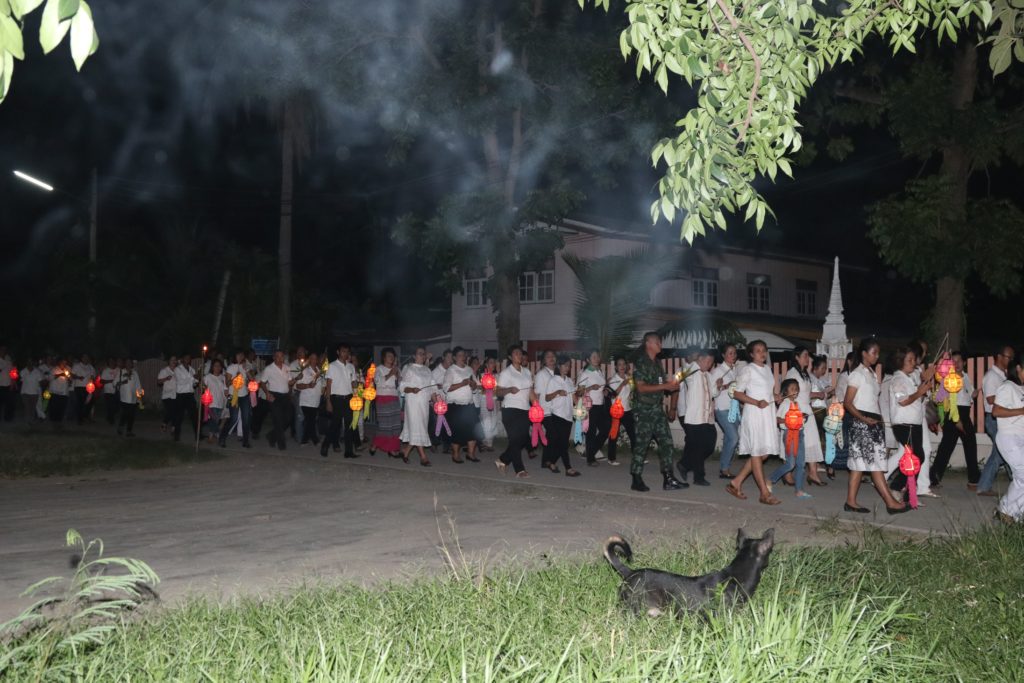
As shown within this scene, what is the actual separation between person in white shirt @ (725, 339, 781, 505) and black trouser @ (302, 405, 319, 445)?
9699 millimetres

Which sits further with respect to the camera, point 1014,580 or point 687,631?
point 1014,580

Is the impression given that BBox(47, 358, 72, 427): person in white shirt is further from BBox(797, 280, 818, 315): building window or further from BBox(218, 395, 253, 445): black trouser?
BBox(797, 280, 818, 315): building window

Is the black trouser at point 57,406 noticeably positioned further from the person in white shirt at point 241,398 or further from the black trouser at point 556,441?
the black trouser at point 556,441

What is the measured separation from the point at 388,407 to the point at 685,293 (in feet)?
66.2

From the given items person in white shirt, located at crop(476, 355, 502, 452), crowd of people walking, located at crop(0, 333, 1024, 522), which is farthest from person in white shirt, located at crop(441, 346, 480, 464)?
person in white shirt, located at crop(476, 355, 502, 452)

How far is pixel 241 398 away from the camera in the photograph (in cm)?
1980

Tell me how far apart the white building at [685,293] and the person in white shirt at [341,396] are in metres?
15.1

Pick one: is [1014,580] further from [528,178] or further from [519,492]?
[528,178]

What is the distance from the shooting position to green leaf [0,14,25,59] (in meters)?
2.93

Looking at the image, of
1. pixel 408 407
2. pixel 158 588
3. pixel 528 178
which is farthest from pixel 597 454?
pixel 158 588

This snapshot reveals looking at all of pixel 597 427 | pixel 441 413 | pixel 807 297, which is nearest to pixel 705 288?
pixel 807 297

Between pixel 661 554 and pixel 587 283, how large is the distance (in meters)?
15.1

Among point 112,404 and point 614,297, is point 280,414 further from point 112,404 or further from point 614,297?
point 112,404

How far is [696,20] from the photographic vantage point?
5.79m
